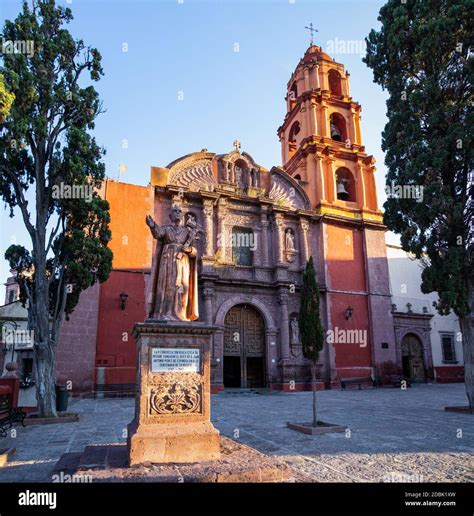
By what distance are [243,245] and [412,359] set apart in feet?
40.4

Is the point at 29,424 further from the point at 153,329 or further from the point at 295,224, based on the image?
the point at 295,224

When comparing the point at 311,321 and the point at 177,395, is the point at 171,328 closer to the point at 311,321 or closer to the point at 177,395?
the point at 177,395

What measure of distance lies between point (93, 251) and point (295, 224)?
1207 centimetres

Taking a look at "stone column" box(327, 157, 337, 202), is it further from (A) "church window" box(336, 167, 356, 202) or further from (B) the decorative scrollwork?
(B) the decorative scrollwork

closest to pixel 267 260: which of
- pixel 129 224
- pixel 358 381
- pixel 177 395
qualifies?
pixel 129 224

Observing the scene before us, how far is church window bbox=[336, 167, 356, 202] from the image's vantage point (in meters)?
22.8

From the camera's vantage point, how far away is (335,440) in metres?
6.94

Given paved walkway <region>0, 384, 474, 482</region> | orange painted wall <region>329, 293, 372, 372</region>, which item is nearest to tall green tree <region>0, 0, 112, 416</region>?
paved walkway <region>0, 384, 474, 482</region>

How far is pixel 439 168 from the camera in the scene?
1134 centimetres

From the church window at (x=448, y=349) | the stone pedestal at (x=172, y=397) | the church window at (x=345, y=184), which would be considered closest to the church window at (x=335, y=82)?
the church window at (x=345, y=184)

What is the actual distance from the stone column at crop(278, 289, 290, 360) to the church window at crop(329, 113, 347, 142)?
10764 millimetres

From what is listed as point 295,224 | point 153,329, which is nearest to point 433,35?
point 295,224

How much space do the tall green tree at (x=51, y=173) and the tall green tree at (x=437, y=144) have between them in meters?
9.42
